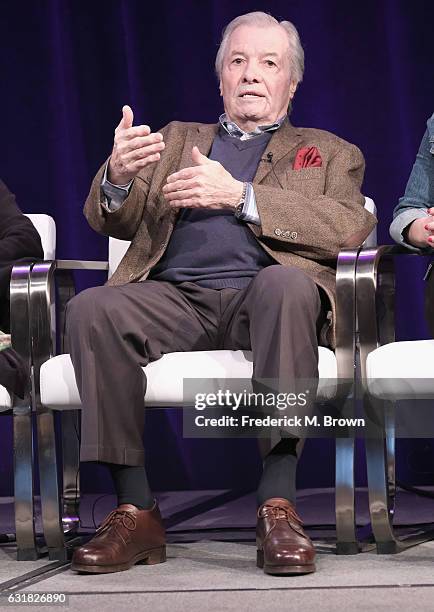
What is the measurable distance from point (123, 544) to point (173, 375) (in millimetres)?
352

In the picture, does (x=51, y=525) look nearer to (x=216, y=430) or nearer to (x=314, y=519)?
(x=216, y=430)

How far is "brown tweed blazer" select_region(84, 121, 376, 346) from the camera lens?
2.41 metres

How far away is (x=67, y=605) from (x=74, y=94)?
6.81 ft

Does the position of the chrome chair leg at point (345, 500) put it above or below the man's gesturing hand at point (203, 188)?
below

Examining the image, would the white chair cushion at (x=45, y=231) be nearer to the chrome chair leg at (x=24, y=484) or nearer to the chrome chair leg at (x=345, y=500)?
the chrome chair leg at (x=24, y=484)

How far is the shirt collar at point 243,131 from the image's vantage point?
8.89ft

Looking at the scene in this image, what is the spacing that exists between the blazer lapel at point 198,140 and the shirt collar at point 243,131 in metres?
0.03

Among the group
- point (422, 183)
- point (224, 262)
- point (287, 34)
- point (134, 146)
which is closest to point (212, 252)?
point (224, 262)

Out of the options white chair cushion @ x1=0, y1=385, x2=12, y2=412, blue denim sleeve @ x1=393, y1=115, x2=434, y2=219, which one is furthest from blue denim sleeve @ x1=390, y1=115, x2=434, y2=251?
white chair cushion @ x1=0, y1=385, x2=12, y2=412

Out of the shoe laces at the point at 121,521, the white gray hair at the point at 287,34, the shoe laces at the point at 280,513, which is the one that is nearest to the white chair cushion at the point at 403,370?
the shoe laces at the point at 280,513

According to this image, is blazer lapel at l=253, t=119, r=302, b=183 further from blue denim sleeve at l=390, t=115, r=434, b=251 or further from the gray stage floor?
the gray stage floor

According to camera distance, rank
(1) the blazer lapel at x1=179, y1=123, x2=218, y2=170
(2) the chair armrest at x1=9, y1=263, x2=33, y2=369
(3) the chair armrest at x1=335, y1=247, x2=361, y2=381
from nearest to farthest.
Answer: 1. (3) the chair armrest at x1=335, y1=247, x2=361, y2=381
2. (2) the chair armrest at x1=9, y1=263, x2=33, y2=369
3. (1) the blazer lapel at x1=179, y1=123, x2=218, y2=170

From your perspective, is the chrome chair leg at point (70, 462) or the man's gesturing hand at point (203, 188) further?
the chrome chair leg at point (70, 462)

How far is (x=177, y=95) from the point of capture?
3.47m
